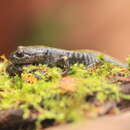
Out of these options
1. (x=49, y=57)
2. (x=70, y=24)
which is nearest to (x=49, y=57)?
(x=49, y=57)

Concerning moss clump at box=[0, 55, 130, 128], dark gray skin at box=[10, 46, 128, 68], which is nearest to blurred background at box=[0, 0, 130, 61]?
dark gray skin at box=[10, 46, 128, 68]

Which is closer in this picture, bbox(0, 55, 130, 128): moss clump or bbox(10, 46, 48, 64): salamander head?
→ bbox(0, 55, 130, 128): moss clump

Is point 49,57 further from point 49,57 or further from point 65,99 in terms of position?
point 65,99

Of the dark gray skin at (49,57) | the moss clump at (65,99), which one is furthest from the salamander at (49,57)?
the moss clump at (65,99)

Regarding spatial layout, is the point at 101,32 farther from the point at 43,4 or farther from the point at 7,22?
the point at 7,22

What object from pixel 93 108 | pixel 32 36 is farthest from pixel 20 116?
pixel 32 36

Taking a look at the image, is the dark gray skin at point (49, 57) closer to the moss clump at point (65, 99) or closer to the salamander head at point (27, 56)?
the salamander head at point (27, 56)

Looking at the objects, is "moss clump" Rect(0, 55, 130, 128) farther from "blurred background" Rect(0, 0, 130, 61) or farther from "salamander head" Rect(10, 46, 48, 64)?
"blurred background" Rect(0, 0, 130, 61)
